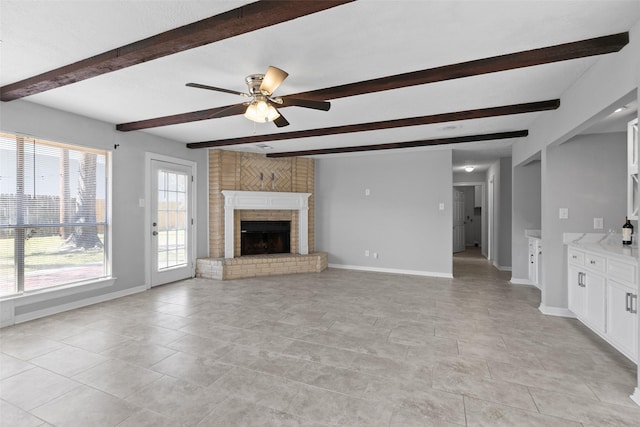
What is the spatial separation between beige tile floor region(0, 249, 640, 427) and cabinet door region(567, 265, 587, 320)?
0.65ft

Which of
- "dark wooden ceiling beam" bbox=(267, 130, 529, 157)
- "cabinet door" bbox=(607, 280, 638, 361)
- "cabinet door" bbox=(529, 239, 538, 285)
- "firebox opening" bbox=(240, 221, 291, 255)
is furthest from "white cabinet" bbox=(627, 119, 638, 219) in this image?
"firebox opening" bbox=(240, 221, 291, 255)

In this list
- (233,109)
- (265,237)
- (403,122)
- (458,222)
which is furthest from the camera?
(458,222)

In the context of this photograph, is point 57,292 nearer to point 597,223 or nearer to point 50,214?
point 50,214

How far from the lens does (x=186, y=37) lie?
1980mm

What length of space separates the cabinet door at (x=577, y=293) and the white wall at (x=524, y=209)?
6.10 feet

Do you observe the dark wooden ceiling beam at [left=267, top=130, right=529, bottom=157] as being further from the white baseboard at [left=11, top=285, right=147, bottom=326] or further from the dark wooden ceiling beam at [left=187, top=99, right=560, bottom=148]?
the white baseboard at [left=11, top=285, right=147, bottom=326]

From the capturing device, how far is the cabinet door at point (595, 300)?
9.39 ft

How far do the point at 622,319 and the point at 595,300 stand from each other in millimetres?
459

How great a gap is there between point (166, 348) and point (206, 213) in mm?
3542

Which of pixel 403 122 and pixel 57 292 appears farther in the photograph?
pixel 403 122

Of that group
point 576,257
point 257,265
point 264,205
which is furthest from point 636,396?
point 264,205

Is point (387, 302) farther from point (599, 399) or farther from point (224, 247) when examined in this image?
point (224, 247)

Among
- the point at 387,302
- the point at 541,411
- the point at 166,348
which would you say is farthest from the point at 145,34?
the point at 387,302

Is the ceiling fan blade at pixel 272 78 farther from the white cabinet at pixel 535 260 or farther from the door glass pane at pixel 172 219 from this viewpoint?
the white cabinet at pixel 535 260
